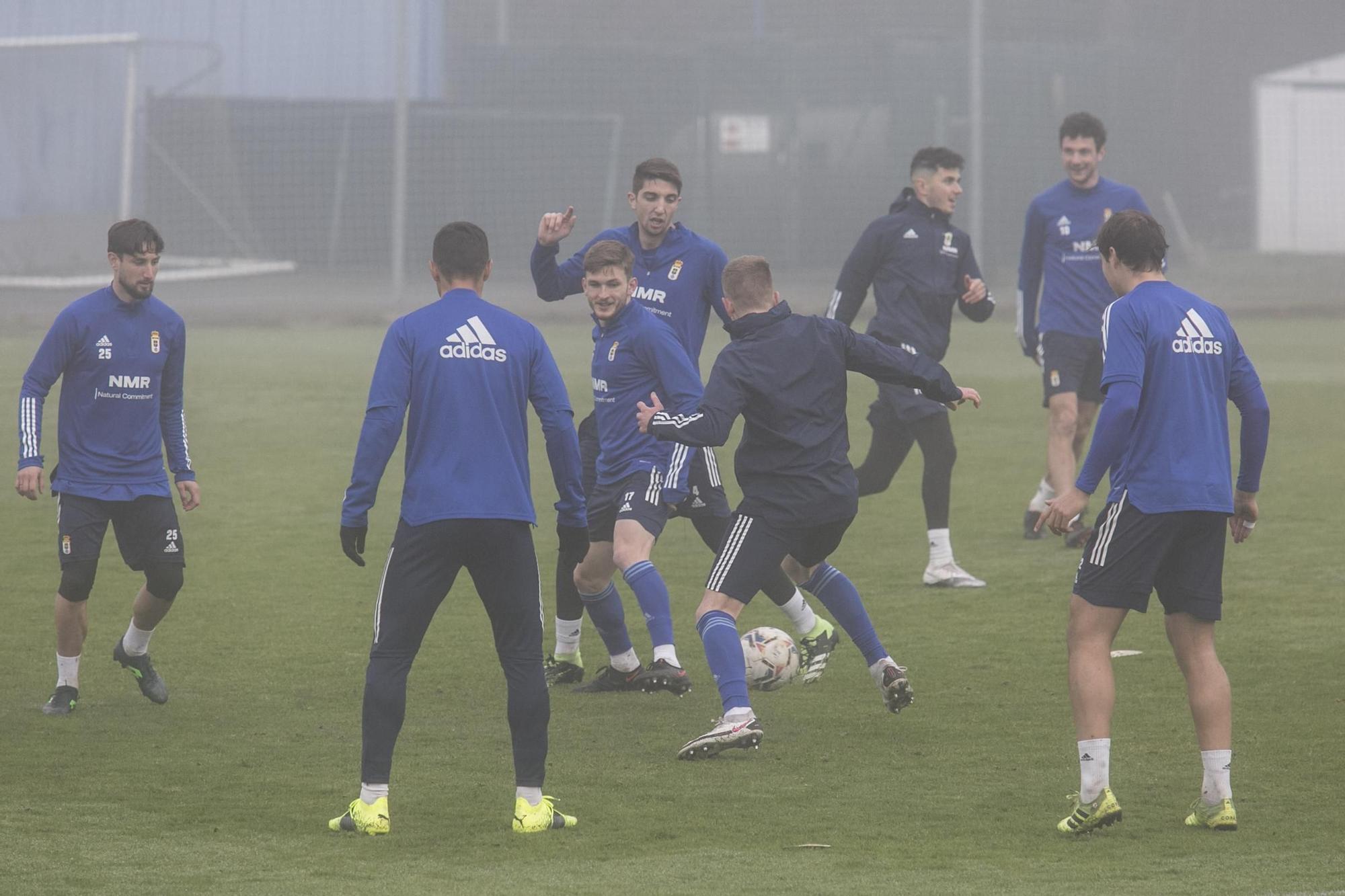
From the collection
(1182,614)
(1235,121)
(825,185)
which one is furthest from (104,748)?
(1235,121)

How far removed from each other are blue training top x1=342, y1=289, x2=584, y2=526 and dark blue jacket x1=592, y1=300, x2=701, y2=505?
1.67 m

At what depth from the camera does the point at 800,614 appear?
295 inches

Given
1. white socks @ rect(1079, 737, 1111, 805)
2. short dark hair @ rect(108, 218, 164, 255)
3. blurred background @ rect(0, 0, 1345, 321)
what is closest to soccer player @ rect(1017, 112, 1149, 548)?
white socks @ rect(1079, 737, 1111, 805)

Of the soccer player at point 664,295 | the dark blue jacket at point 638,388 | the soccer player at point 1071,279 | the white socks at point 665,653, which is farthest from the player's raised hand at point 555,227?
the soccer player at point 1071,279

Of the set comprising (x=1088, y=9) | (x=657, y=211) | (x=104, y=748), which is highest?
(x=1088, y=9)

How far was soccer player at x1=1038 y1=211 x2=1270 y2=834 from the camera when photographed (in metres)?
5.41

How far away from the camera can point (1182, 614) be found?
221 inches

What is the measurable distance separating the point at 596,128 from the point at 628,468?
77.1 feet

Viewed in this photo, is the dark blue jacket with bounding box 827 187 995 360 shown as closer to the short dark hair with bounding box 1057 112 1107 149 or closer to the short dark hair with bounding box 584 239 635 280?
the short dark hair with bounding box 1057 112 1107 149

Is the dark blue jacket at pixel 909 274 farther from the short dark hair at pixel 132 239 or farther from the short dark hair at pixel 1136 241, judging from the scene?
the short dark hair at pixel 1136 241

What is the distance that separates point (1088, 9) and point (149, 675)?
101 feet

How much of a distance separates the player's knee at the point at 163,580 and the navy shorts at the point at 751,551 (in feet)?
7.26

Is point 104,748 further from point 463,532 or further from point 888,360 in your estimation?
point 888,360

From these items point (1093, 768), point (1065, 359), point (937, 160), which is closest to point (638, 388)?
point (1093, 768)
